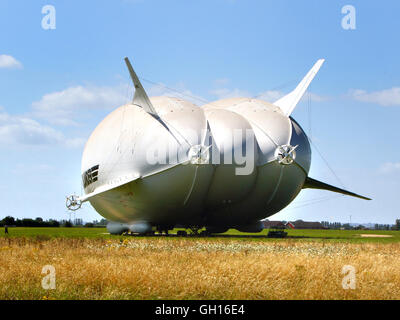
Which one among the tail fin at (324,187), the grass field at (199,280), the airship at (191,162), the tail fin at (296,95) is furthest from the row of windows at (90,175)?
the grass field at (199,280)

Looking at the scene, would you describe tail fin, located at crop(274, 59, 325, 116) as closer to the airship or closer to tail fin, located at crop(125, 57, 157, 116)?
the airship

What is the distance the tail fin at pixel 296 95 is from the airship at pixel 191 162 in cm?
37

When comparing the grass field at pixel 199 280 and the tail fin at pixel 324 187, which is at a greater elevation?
the tail fin at pixel 324 187

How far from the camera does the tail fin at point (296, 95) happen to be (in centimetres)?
4228

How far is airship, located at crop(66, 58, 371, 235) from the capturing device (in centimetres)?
3581

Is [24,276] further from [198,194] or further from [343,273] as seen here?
[198,194]

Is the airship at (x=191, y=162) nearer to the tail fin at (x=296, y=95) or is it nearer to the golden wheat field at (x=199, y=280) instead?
the tail fin at (x=296, y=95)

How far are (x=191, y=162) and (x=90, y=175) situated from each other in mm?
10751

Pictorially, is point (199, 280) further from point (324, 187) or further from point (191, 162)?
point (324, 187)

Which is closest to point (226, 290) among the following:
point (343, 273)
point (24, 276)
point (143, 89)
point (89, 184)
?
point (343, 273)

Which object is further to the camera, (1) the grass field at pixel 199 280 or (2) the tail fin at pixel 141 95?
(2) the tail fin at pixel 141 95

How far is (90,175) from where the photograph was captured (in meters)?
41.5
